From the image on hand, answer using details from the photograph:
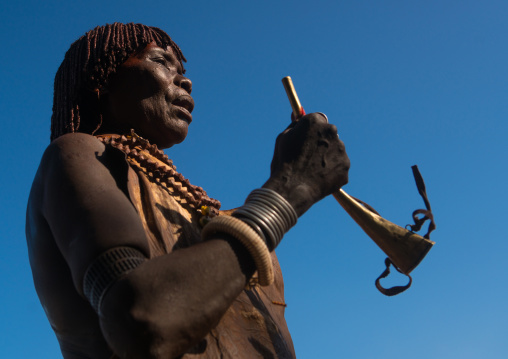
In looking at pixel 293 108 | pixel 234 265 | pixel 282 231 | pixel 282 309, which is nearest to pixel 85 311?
pixel 234 265

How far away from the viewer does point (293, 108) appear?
4047 millimetres

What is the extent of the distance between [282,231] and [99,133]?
1.88 m

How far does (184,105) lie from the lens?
4547 mm

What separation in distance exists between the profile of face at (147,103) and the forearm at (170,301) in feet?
5.65

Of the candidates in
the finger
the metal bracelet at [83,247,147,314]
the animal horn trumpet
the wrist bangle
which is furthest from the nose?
the metal bracelet at [83,247,147,314]

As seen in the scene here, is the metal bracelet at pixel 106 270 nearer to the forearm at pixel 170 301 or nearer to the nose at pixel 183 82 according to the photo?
the forearm at pixel 170 301

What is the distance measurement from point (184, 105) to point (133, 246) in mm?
1864

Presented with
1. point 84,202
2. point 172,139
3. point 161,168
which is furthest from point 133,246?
point 172,139

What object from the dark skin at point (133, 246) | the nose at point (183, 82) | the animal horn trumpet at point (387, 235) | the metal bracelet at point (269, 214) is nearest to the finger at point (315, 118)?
the dark skin at point (133, 246)

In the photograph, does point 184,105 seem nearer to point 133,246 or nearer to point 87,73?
point 87,73

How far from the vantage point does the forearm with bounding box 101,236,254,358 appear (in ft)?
8.43

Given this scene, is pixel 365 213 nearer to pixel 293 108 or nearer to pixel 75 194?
pixel 293 108

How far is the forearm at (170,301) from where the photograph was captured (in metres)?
2.57

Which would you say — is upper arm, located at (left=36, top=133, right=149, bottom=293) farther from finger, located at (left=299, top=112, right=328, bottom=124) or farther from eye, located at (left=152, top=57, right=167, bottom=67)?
eye, located at (left=152, top=57, right=167, bottom=67)
